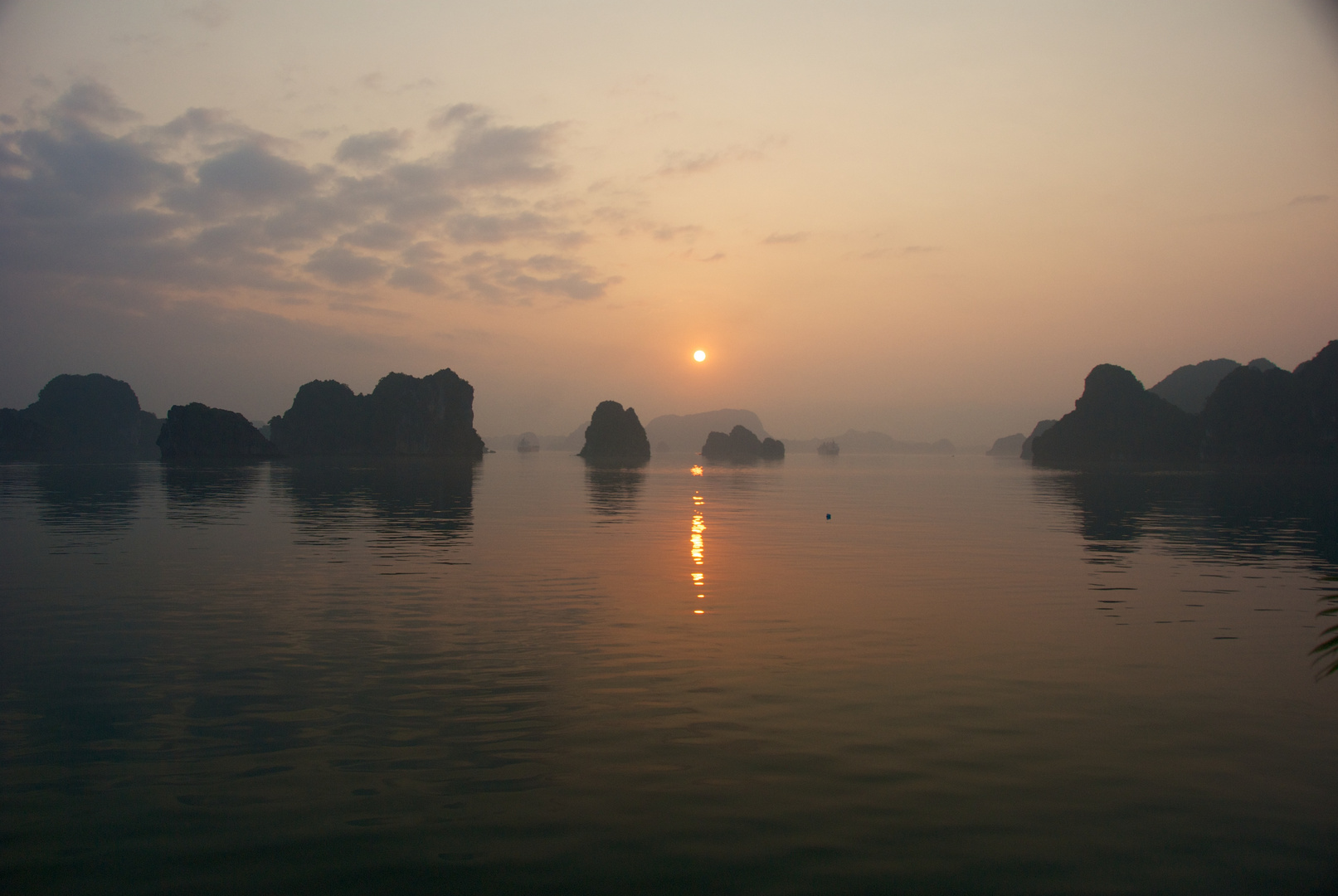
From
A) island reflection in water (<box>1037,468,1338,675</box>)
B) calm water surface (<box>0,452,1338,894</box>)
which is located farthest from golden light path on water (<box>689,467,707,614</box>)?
island reflection in water (<box>1037,468,1338,675</box>)

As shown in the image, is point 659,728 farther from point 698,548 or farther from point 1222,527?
point 1222,527

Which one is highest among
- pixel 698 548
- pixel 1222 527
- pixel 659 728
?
pixel 659 728

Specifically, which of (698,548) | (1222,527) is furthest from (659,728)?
(1222,527)

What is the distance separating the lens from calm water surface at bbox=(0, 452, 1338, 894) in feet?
29.9

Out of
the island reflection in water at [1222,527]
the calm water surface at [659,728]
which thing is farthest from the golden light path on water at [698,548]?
the island reflection in water at [1222,527]

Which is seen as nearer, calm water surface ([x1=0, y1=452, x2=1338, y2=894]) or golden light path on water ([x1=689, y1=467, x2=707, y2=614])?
calm water surface ([x1=0, y1=452, x2=1338, y2=894])

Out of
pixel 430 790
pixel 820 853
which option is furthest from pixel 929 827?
pixel 430 790

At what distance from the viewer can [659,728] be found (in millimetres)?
13672

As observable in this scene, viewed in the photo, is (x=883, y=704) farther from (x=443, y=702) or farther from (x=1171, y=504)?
(x=1171, y=504)

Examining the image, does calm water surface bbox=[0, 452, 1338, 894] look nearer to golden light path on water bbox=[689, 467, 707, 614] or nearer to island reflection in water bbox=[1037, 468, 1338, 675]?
golden light path on water bbox=[689, 467, 707, 614]

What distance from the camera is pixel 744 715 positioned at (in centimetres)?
1435

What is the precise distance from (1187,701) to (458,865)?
14.4m

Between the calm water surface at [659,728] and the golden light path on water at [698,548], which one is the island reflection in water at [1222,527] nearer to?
the calm water surface at [659,728]

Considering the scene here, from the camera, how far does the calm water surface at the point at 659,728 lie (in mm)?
9125
